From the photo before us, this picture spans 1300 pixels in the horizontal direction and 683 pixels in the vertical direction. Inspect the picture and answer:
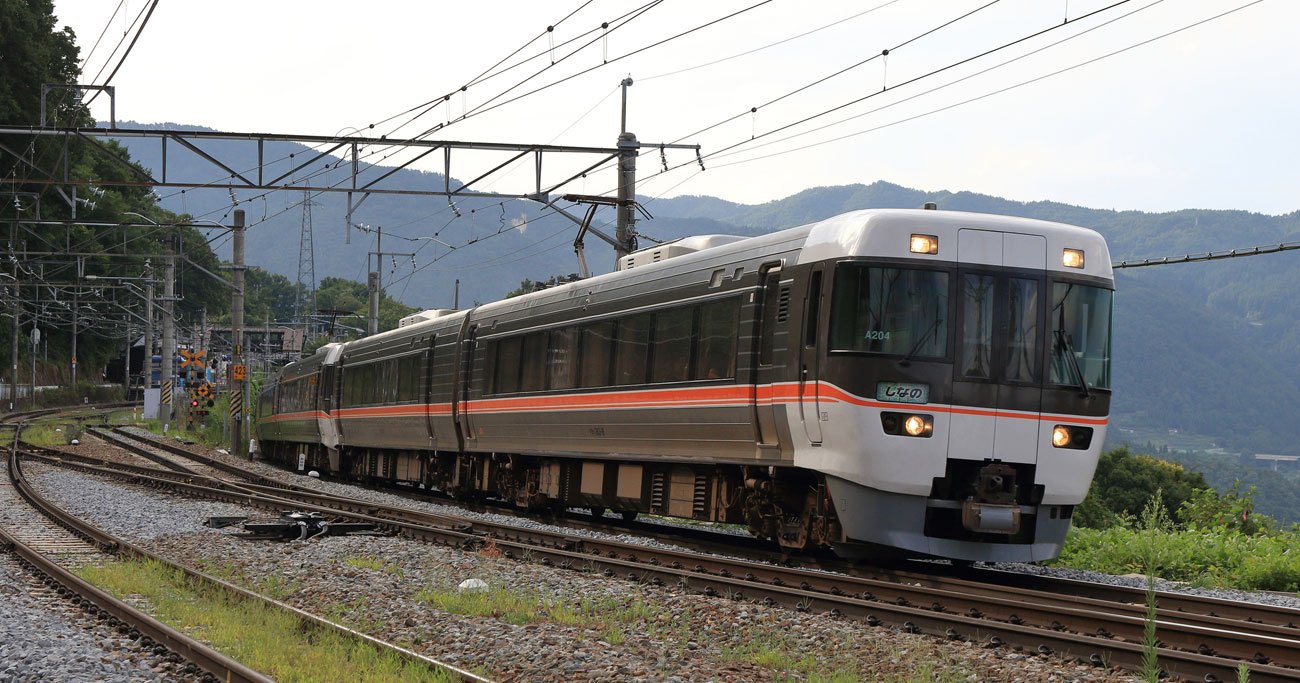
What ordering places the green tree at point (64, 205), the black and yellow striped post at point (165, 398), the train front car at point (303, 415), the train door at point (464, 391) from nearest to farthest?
the train door at point (464, 391) < the train front car at point (303, 415) < the green tree at point (64, 205) < the black and yellow striped post at point (165, 398)

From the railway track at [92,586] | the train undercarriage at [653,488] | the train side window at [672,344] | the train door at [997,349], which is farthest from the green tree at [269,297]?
the train door at [997,349]

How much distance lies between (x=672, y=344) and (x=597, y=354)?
2.20 metres

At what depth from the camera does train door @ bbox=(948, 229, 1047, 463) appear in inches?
462

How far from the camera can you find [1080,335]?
40.1 feet

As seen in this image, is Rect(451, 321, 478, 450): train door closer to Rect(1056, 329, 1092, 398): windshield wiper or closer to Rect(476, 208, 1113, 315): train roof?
Rect(476, 208, 1113, 315): train roof

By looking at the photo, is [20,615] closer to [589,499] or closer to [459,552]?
[459,552]

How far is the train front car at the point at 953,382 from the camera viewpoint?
11617 mm

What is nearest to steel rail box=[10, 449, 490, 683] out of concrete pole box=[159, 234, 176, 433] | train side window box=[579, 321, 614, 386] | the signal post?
train side window box=[579, 321, 614, 386]

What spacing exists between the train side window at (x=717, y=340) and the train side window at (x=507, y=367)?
5790 mm

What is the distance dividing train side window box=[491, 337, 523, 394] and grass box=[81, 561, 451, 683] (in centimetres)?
768

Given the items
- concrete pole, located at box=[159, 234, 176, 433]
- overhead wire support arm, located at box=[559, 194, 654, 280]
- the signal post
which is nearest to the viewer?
overhead wire support arm, located at box=[559, 194, 654, 280]

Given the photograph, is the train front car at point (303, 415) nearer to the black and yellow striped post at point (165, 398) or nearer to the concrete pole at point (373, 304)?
the concrete pole at point (373, 304)

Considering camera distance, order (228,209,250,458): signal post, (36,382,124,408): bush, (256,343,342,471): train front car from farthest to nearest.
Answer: (36,382,124,408): bush → (228,209,250,458): signal post → (256,343,342,471): train front car

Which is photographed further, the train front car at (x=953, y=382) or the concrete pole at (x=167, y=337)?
the concrete pole at (x=167, y=337)
